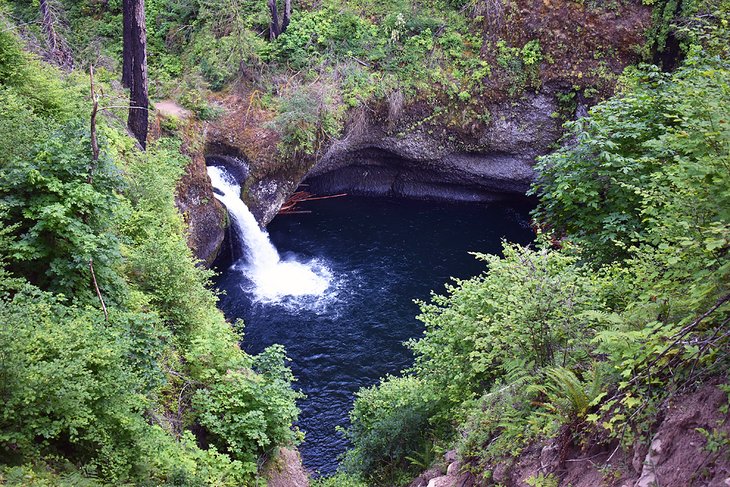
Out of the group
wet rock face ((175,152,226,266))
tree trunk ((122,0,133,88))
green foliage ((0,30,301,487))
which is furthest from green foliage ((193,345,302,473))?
tree trunk ((122,0,133,88))

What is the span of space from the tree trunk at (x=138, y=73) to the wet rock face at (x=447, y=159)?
8.84m

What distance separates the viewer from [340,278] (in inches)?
832

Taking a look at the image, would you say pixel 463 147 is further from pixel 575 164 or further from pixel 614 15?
pixel 575 164

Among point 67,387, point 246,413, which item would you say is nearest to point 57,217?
point 67,387

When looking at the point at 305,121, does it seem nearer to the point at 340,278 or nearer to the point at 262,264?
the point at 262,264

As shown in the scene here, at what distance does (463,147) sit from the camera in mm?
25297

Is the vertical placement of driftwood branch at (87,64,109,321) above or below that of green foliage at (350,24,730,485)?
above

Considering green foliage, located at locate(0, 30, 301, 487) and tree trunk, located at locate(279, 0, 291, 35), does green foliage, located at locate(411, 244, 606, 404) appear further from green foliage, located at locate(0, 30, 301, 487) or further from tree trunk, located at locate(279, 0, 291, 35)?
tree trunk, located at locate(279, 0, 291, 35)

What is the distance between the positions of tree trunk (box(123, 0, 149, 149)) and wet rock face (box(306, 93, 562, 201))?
8838 mm

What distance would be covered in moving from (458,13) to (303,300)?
1474 centimetres

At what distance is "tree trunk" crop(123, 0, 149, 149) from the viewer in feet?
52.3

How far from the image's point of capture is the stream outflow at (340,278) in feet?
54.8

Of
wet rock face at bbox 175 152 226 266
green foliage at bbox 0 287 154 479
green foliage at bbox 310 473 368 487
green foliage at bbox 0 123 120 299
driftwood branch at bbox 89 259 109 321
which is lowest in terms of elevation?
green foliage at bbox 310 473 368 487

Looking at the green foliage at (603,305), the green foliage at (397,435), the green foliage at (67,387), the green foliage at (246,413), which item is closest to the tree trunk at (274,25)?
the green foliage at (603,305)
